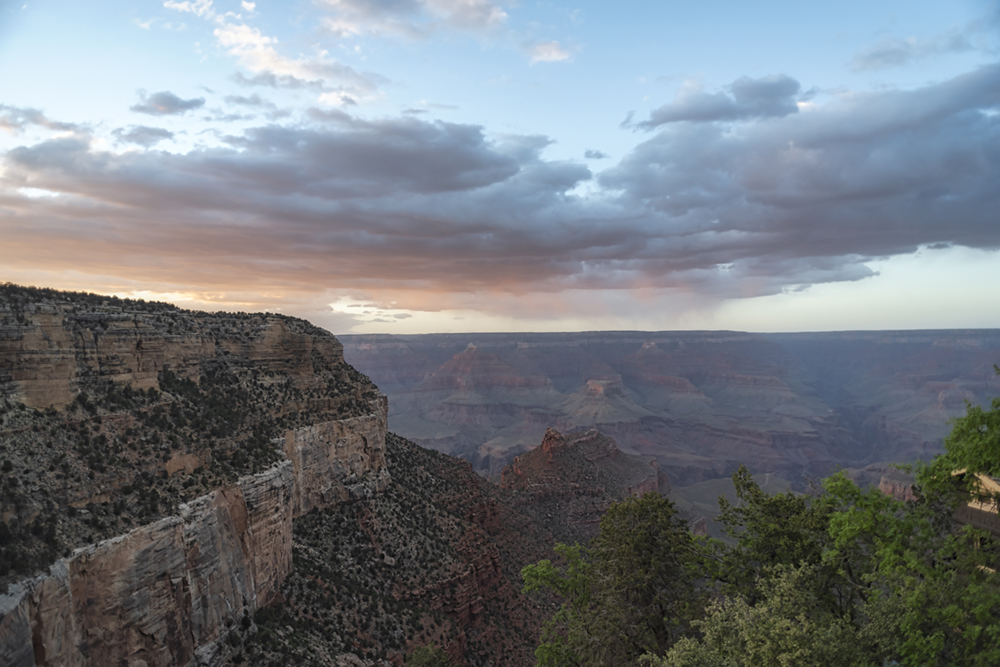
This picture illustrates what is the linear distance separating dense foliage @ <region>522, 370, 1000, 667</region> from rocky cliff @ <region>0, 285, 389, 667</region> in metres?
14.7

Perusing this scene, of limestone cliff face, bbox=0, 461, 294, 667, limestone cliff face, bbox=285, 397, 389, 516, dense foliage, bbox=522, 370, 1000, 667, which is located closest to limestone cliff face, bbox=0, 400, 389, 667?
limestone cliff face, bbox=0, 461, 294, 667

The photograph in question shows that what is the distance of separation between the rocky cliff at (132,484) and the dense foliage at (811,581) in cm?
1474

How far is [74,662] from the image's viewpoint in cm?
1755

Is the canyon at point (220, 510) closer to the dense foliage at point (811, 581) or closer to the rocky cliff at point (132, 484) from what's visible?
the rocky cliff at point (132, 484)

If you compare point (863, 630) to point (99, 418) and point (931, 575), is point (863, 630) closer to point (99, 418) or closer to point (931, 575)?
point (931, 575)

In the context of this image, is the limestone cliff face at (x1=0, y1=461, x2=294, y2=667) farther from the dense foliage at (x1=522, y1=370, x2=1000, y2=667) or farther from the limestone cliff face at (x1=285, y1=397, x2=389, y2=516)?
the dense foliage at (x1=522, y1=370, x2=1000, y2=667)

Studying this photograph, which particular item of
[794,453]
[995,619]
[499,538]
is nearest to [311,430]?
[499,538]

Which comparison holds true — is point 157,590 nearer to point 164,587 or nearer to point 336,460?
point 164,587

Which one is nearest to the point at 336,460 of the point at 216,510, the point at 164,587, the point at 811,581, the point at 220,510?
the point at 220,510

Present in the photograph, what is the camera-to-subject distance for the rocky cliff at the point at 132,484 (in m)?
18.1

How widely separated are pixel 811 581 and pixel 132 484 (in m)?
26.4

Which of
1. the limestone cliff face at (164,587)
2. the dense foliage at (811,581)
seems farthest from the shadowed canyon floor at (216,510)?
the dense foliage at (811,581)

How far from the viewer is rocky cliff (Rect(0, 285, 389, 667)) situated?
59.4ft

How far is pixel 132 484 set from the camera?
22578mm
